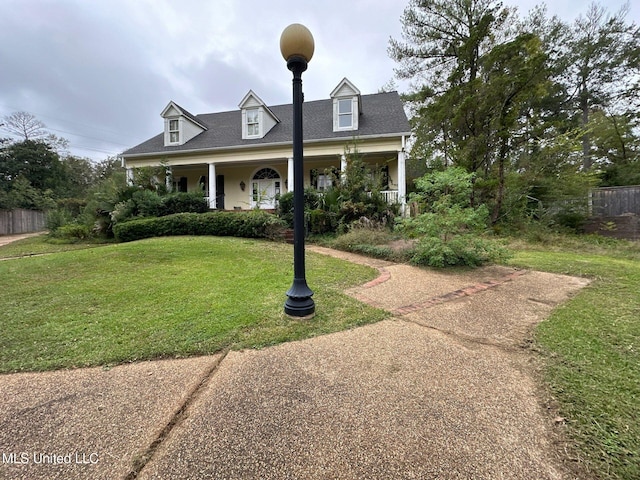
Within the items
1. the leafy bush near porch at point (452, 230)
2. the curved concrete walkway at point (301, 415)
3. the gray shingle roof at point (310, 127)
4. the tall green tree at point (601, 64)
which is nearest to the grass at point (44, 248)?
the gray shingle roof at point (310, 127)

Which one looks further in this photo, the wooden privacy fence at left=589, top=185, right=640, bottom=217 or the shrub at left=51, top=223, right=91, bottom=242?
the wooden privacy fence at left=589, top=185, right=640, bottom=217

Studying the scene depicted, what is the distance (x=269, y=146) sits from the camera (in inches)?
473

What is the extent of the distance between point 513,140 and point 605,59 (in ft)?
41.1

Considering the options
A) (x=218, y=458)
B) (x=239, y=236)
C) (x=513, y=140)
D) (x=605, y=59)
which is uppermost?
(x=605, y=59)

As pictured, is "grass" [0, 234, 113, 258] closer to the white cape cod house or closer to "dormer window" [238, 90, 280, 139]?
the white cape cod house

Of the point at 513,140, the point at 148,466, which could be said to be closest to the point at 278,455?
the point at 148,466

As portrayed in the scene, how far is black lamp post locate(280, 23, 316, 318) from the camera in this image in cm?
285

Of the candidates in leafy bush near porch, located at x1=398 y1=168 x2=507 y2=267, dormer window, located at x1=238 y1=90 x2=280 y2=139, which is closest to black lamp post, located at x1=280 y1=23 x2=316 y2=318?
leafy bush near porch, located at x1=398 y1=168 x2=507 y2=267

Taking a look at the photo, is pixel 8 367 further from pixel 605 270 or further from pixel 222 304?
pixel 605 270

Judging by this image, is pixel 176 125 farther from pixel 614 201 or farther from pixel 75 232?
pixel 614 201

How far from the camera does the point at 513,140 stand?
31.2 ft

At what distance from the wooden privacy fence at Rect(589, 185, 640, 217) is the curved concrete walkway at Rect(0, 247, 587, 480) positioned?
12052 mm

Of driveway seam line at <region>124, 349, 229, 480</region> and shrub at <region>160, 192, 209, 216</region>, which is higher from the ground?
shrub at <region>160, 192, 209, 216</region>

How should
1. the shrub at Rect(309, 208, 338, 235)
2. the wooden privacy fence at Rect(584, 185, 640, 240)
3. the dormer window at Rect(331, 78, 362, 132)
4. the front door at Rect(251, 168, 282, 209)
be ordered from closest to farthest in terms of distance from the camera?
1. the shrub at Rect(309, 208, 338, 235)
2. the wooden privacy fence at Rect(584, 185, 640, 240)
3. the dormer window at Rect(331, 78, 362, 132)
4. the front door at Rect(251, 168, 282, 209)
